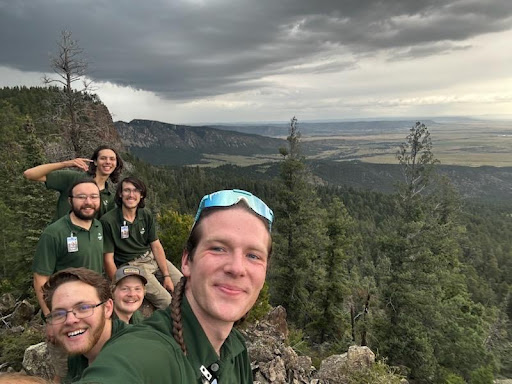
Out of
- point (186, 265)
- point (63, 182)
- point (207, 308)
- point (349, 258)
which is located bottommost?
point (349, 258)

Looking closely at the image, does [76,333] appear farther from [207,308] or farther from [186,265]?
[207,308]

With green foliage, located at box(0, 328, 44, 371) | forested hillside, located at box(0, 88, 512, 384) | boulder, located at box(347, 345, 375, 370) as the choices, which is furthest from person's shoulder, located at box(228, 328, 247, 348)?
forested hillside, located at box(0, 88, 512, 384)

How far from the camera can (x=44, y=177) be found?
491 centimetres

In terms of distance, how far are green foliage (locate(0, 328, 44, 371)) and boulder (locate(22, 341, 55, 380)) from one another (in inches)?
24.8

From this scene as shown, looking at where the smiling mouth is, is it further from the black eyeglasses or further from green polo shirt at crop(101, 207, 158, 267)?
green polo shirt at crop(101, 207, 158, 267)

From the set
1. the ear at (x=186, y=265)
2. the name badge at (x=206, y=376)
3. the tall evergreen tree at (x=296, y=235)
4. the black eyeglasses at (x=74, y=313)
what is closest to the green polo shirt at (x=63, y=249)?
the black eyeglasses at (x=74, y=313)

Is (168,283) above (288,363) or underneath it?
above

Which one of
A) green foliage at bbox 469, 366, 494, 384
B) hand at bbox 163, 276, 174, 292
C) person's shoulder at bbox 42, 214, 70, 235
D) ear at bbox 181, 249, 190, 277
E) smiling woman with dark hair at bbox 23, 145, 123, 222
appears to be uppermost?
smiling woman with dark hair at bbox 23, 145, 123, 222

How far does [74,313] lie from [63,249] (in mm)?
1593

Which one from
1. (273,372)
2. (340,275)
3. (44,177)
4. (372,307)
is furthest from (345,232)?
(44,177)

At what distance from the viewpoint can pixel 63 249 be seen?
13.0 ft

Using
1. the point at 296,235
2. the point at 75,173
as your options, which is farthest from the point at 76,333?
the point at 296,235

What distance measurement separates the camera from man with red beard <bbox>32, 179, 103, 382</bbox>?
12.5 feet

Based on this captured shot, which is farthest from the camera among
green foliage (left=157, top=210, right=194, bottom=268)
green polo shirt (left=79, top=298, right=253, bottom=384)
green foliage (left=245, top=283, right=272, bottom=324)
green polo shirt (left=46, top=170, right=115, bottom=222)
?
green foliage (left=157, top=210, right=194, bottom=268)
